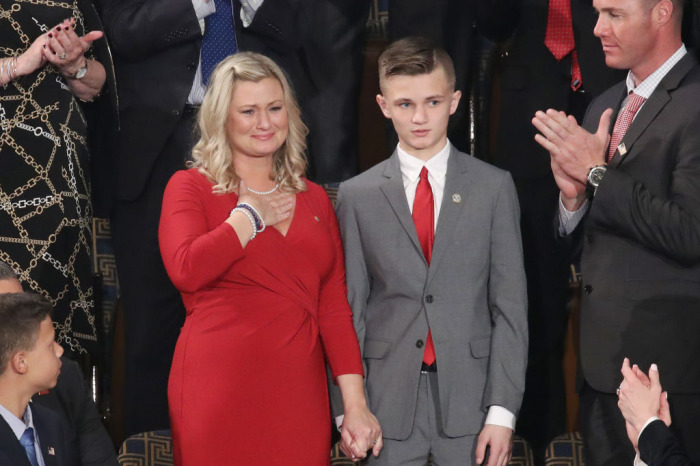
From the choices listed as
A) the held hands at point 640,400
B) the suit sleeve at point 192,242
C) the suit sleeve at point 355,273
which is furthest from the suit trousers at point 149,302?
the held hands at point 640,400

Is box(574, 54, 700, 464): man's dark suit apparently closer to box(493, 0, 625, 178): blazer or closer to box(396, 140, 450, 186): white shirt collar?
box(396, 140, 450, 186): white shirt collar

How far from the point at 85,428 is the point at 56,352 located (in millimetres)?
313

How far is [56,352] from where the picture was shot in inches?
112

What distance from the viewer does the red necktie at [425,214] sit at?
127 inches

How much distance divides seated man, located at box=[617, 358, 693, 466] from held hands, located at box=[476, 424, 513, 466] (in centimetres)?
38

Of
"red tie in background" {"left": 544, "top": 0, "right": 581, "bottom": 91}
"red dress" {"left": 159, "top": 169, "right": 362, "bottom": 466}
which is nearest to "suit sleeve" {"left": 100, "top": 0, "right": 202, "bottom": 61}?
"red dress" {"left": 159, "top": 169, "right": 362, "bottom": 466}

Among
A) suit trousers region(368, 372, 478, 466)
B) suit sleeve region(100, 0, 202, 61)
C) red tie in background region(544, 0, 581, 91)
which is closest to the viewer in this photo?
suit trousers region(368, 372, 478, 466)

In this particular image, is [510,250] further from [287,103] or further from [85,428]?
[85,428]

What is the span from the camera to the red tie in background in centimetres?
385

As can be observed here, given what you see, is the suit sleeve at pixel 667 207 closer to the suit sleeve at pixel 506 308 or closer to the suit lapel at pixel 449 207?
the suit sleeve at pixel 506 308

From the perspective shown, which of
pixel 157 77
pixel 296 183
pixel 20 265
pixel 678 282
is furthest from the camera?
pixel 157 77

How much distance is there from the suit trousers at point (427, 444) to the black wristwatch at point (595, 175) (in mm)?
665

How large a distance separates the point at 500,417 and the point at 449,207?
58 cm

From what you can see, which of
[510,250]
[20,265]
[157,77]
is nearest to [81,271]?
[20,265]
